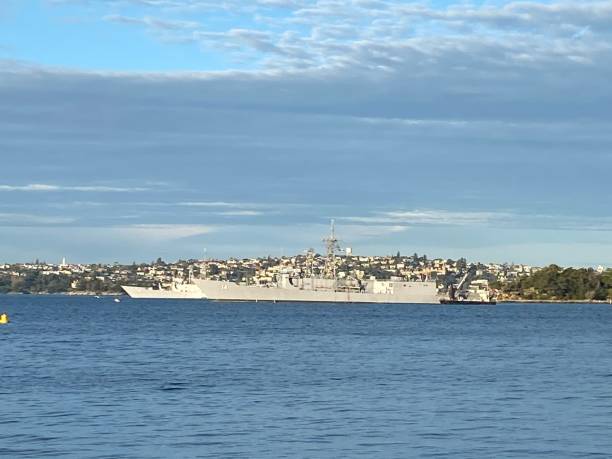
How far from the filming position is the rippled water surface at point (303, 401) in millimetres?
28484

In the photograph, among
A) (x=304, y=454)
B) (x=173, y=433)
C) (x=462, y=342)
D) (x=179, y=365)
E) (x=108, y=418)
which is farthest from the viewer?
(x=462, y=342)

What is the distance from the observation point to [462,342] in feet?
247

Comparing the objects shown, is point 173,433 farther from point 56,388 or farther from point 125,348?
point 125,348

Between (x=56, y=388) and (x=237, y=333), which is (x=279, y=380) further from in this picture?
(x=237, y=333)

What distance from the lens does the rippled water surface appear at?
28.5 m

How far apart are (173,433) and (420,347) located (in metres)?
39.9

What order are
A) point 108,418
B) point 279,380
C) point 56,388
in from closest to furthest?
point 108,418
point 56,388
point 279,380

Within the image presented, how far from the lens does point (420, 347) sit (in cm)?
6888

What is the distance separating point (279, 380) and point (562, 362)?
16811mm

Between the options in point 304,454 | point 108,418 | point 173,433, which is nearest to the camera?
point 304,454

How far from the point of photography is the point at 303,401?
37.1 m

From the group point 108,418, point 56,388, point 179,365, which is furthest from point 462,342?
point 108,418

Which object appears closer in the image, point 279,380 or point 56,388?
point 56,388

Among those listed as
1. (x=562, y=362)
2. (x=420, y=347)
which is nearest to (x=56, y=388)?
(x=562, y=362)
